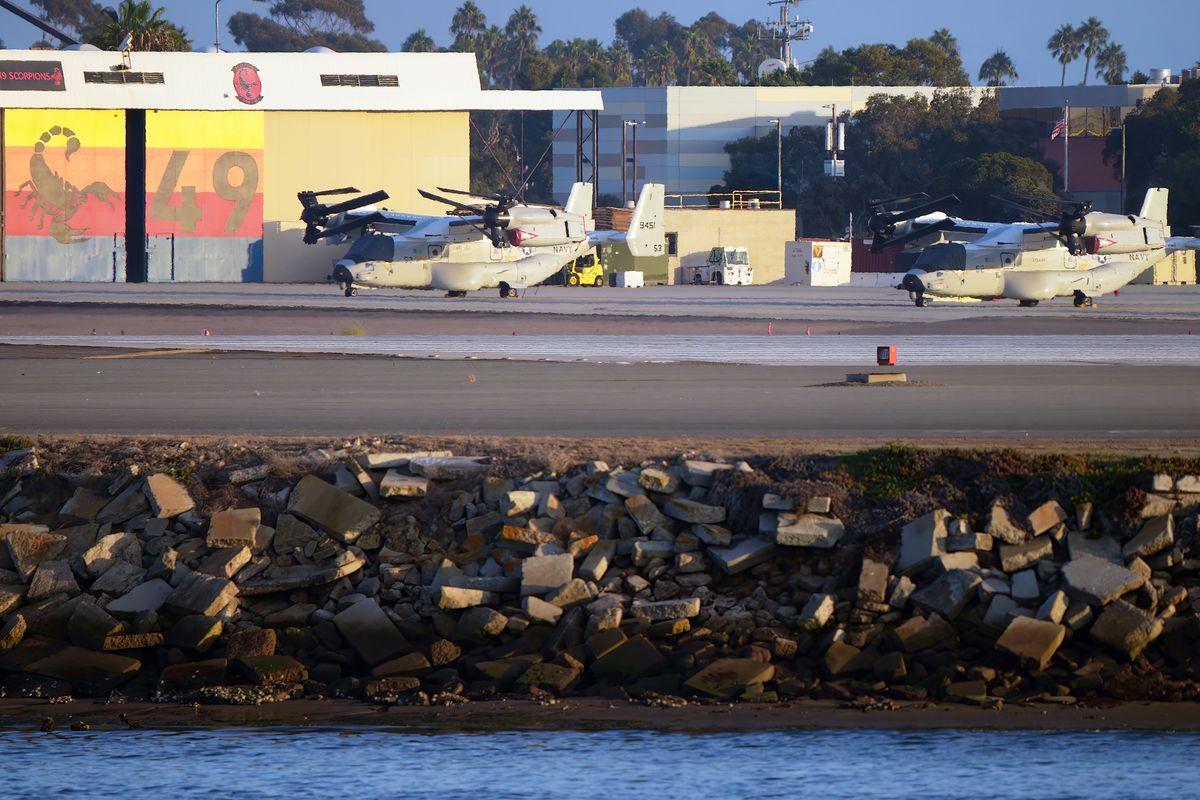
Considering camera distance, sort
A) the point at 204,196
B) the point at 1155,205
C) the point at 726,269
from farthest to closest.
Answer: the point at 726,269 → the point at 204,196 → the point at 1155,205

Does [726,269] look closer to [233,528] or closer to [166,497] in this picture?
[166,497]

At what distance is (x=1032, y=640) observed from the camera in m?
12.9

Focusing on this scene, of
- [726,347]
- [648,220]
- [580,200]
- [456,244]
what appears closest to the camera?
[726,347]

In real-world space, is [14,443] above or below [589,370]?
below

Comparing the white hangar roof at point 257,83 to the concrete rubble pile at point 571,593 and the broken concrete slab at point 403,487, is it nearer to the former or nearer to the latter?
the concrete rubble pile at point 571,593

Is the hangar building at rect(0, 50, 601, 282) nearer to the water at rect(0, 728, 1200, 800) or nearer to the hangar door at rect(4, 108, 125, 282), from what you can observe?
the hangar door at rect(4, 108, 125, 282)

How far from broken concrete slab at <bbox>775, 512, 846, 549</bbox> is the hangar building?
71.7 metres

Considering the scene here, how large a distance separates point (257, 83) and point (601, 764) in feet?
248

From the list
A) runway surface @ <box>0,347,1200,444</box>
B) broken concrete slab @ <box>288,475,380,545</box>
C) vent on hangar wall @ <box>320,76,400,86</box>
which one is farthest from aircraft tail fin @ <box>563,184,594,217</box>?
broken concrete slab @ <box>288,475,380,545</box>

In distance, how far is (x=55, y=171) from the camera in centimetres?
8025

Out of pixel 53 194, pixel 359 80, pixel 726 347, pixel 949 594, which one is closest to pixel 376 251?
pixel 726 347

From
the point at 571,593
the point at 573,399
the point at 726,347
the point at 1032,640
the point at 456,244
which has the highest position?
the point at 456,244

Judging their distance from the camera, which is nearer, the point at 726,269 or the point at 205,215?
the point at 205,215

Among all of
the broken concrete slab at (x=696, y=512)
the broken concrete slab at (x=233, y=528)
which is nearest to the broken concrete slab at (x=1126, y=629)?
the broken concrete slab at (x=696, y=512)
